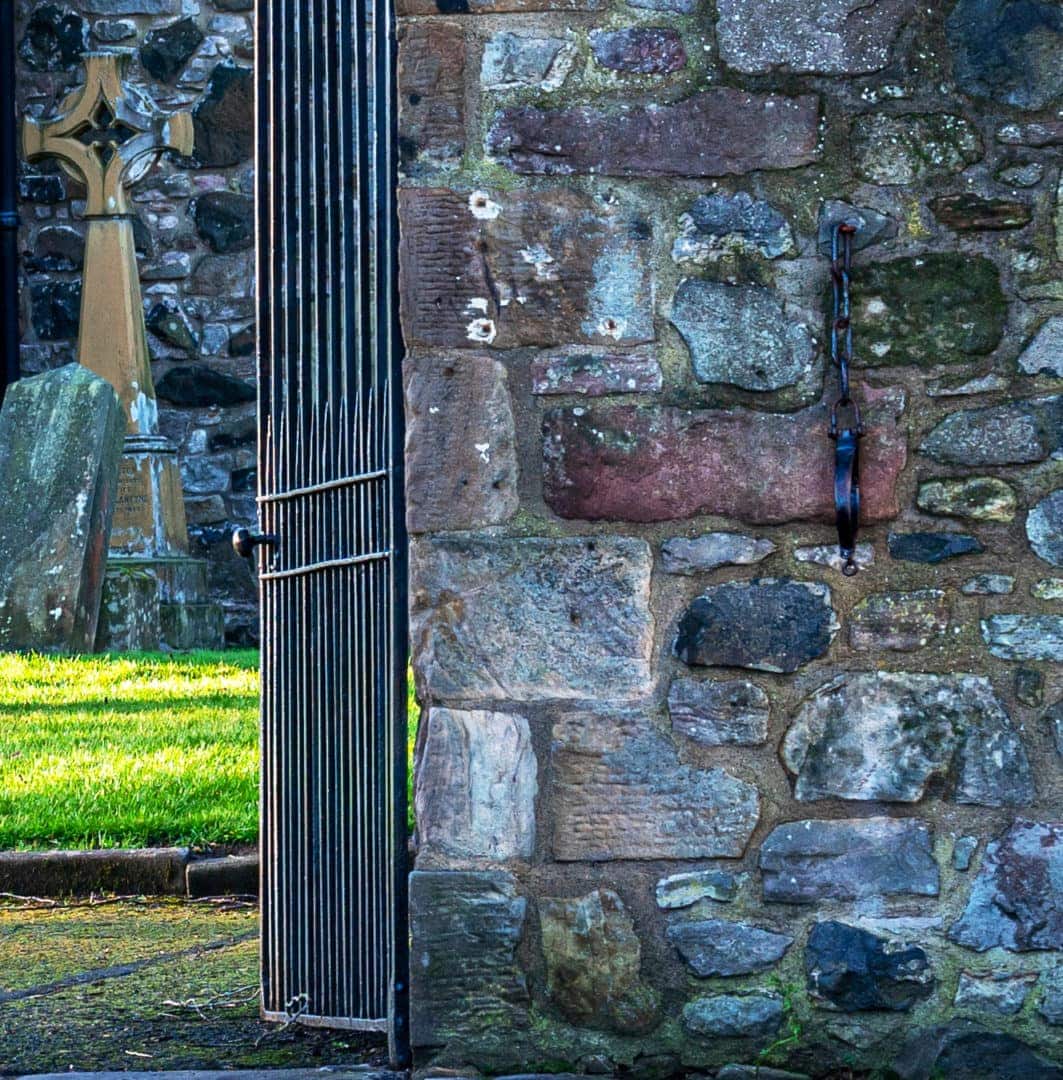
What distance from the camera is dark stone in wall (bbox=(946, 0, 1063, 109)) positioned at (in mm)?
3137

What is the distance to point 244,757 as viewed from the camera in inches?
226

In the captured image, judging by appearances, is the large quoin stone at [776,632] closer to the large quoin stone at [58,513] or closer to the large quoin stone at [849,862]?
the large quoin stone at [849,862]

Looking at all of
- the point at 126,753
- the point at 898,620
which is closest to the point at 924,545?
the point at 898,620

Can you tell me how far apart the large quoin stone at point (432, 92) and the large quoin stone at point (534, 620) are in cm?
71

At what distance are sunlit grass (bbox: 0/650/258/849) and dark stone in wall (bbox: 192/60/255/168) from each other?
14.1ft

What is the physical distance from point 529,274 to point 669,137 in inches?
13.6

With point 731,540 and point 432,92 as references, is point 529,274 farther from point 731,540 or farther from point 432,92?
point 731,540

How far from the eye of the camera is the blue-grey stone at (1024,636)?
3105 millimetres

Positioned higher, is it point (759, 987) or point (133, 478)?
point (133, 478)

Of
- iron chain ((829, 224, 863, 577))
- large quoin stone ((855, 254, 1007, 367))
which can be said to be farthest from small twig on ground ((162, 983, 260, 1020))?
large quoin stone ((855, 254, 1007, 367))

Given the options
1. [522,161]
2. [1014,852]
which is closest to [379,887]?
[1014,852]

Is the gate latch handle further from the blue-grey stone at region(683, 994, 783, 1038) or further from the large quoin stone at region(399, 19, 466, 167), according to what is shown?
the blue-grey stone at region(683, 994, 783, 1038)

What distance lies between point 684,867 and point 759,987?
0.25m

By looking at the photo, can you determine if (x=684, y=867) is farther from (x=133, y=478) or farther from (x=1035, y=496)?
(x=133, y=478)
